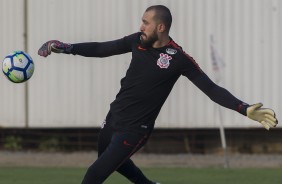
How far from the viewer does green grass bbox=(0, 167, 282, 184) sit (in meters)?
12.1

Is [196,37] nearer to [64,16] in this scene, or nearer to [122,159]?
[64,16]

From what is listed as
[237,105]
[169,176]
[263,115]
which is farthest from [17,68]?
[169,176]

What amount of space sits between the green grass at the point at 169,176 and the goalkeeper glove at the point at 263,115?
14.3 ft

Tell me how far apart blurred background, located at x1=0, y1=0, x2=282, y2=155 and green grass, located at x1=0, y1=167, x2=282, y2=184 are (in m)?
3.35

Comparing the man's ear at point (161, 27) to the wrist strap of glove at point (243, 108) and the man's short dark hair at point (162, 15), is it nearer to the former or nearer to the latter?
the man's short dark hair at point (162, 15)

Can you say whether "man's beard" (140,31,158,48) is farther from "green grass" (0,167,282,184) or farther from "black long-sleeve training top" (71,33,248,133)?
"green grass" (0,167,282,184)

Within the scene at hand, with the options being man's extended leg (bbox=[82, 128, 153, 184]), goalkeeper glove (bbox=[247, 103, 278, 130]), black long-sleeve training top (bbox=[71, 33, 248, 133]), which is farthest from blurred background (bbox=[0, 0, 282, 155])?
goalkeeper glove (bbox=[247, 103, 278, 130])

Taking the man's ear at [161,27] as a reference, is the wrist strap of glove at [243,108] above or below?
below

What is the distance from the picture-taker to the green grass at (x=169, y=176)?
1215 centimetres

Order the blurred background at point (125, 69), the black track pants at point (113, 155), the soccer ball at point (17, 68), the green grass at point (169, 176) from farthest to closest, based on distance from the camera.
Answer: the blurred background at point (125, 69) → the green grass at point (169, 176) → the soccer ball at point (17, 68) → the black track pants at point (113, 155)

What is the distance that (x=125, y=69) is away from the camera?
1764 centimetres

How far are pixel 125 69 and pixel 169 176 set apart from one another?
16.8 feet

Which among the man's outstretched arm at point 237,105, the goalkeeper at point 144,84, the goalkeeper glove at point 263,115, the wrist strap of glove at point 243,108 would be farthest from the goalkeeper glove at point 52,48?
the goalkeeper glove at point 263,115

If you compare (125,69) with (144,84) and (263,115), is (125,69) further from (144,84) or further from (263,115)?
(263,115)
